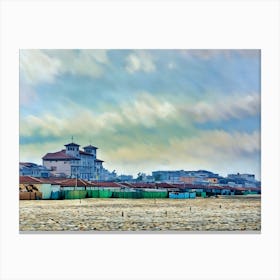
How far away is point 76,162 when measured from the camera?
8.10 metres

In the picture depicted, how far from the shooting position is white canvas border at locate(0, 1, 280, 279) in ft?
26.1

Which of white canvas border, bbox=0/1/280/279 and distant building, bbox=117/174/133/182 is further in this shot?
distant building, bbox=117/174/133/182

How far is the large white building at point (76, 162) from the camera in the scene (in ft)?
26.5

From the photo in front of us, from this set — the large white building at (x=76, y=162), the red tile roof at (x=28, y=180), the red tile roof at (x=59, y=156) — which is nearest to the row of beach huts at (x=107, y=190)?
the red tile roof at (x=28, y=180)

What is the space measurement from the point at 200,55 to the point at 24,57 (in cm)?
213

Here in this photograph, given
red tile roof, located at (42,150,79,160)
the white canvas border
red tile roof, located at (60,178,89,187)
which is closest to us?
the white canvas border

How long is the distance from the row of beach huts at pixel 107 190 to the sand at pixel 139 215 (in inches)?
2.6

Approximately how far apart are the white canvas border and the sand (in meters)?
0.11

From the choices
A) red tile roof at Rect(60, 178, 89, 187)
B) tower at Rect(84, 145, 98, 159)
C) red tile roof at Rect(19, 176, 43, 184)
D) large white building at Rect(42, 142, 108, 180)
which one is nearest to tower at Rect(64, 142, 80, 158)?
large white building at Rect(42, 142, 108, 180)

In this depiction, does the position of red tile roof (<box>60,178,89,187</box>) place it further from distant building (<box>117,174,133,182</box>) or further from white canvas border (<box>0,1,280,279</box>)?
white canvas border (<box>0,1,280,279</box>)

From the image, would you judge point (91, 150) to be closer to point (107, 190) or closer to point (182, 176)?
point (107, 190)
